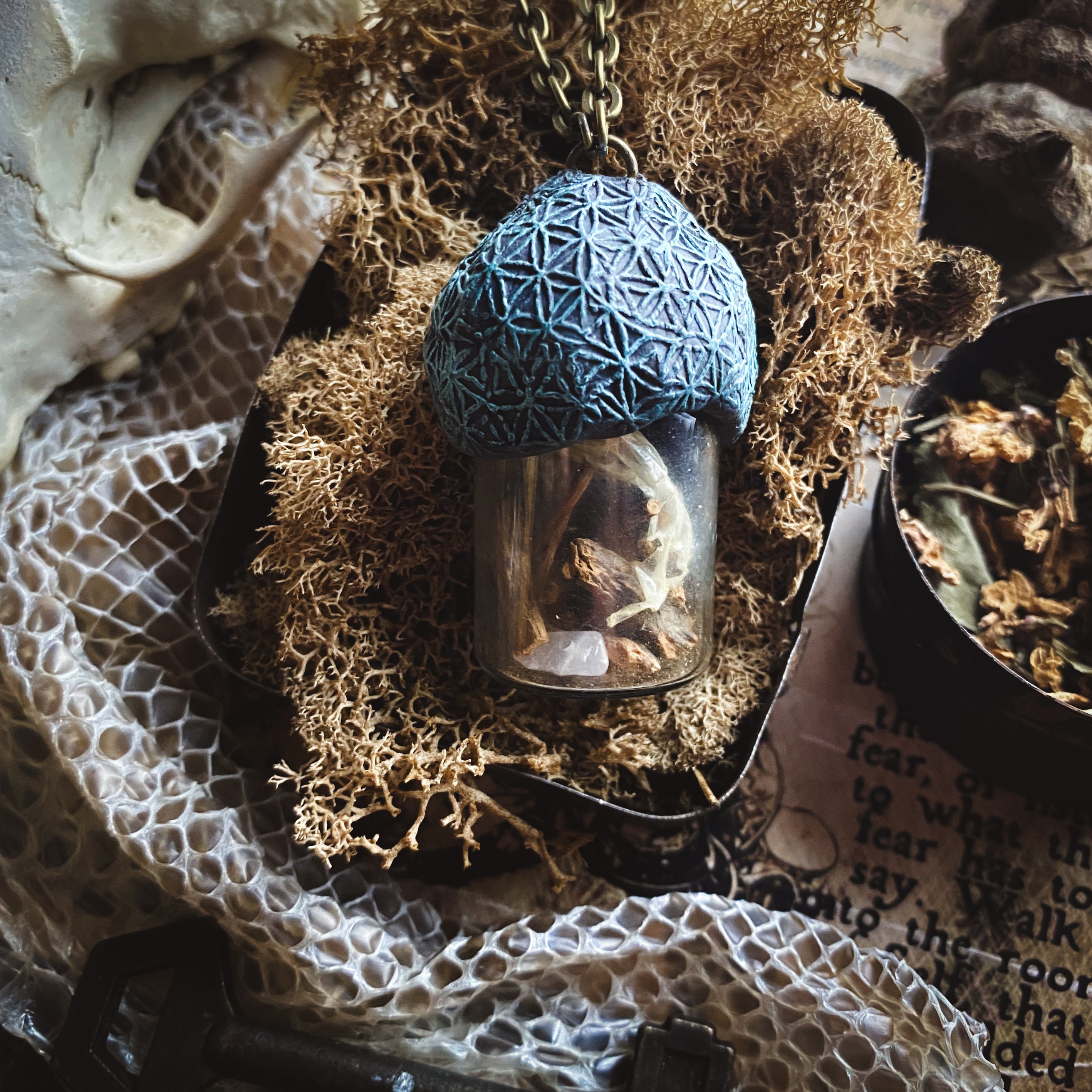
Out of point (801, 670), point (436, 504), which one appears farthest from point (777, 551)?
point (436, 504)

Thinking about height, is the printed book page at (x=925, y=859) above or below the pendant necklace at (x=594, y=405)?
below

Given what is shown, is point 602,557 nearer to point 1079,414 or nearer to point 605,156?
point 605,156

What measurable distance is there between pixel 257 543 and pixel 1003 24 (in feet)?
3.38

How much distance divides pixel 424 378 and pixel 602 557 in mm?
259

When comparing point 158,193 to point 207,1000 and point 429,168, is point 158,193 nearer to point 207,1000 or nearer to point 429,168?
point 429,168

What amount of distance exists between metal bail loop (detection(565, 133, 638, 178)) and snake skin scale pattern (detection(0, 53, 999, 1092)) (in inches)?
12.6

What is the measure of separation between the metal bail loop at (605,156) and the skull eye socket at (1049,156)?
1.54 ft

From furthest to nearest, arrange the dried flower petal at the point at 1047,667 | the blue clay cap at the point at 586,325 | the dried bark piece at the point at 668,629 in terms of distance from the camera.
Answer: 1. the dried flower petal at the point at 1047,667
2. the dried bark piece at the point at 668,629
3. the blue clay cap at the point at 586,325

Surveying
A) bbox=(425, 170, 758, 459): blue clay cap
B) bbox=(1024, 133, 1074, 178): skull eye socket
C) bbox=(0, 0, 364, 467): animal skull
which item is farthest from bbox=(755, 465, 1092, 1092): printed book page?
bbox=(0, 0, 364, 467): animal skull

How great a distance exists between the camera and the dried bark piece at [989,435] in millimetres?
992

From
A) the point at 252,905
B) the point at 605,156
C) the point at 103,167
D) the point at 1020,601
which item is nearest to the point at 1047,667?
the point at 1020,601

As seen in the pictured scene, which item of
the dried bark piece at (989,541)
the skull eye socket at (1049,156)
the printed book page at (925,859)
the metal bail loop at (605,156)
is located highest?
the metal bail loop at (605,156)

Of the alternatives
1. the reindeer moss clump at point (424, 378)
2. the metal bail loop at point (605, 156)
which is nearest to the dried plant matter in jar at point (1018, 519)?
the reindeer moss clump at point (424, 378)

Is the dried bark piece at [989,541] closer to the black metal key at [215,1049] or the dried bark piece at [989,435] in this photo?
the dried bark piece at [989,435]
